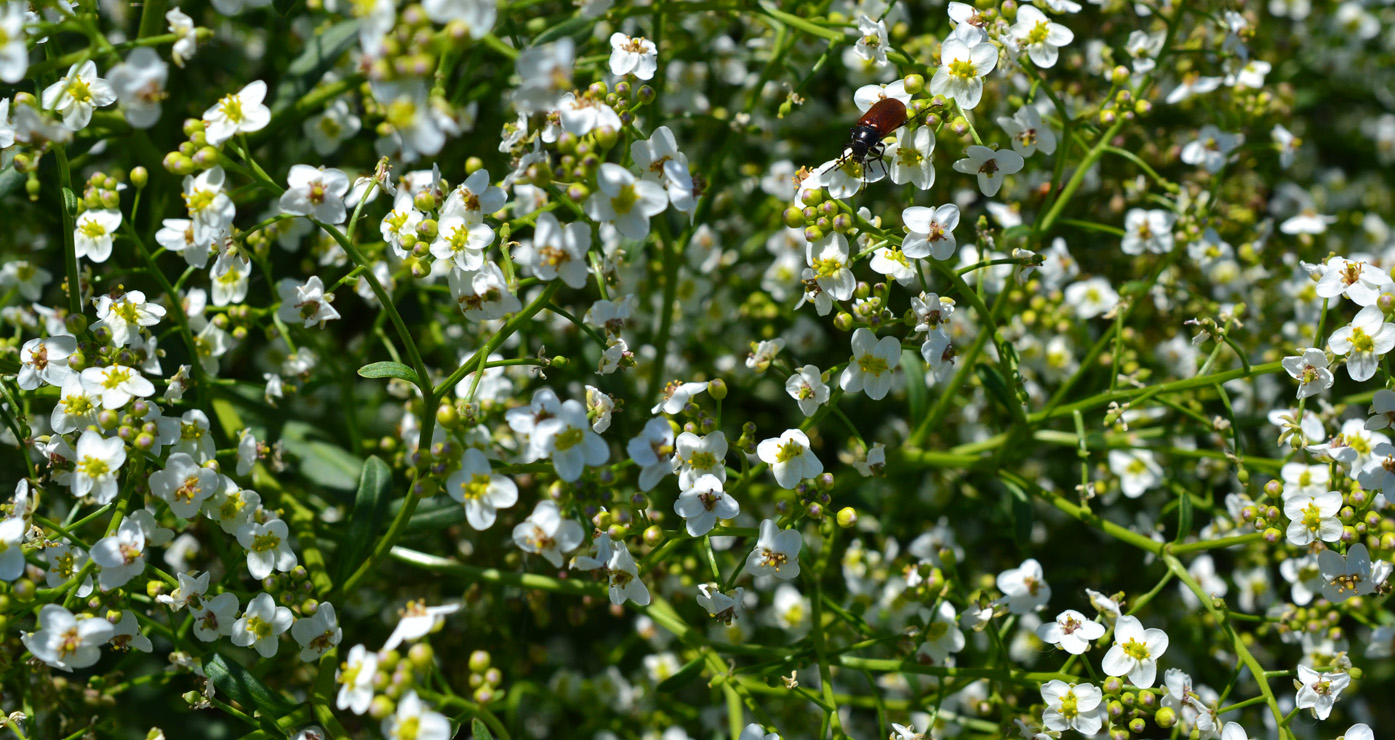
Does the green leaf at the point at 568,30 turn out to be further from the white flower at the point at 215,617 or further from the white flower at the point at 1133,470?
the white flower at the point at 1133,470

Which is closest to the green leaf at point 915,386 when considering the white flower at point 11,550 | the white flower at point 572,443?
the white flower at point 572,443

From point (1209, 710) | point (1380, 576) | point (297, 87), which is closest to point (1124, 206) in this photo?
point (1380, 576)

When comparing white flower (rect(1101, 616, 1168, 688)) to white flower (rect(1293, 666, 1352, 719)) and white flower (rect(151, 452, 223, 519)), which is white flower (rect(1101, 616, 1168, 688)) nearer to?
white flower (rect(1293, 666, 1352, 719))

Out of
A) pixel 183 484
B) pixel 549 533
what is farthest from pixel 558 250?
pixel 183 484

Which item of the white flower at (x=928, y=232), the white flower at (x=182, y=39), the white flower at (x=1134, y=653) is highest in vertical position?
the white flower at (x=182, y=39)

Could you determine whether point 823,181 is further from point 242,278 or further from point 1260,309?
point 1260,309

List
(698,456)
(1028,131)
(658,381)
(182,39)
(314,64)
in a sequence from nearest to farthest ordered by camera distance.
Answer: (182,39) → (698,456) → (1028,131) → (314,64) → (658,381)

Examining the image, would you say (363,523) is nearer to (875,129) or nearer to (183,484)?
(183,484)

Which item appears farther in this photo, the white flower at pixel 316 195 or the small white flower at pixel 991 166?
the small white flower at pixel 991 166
